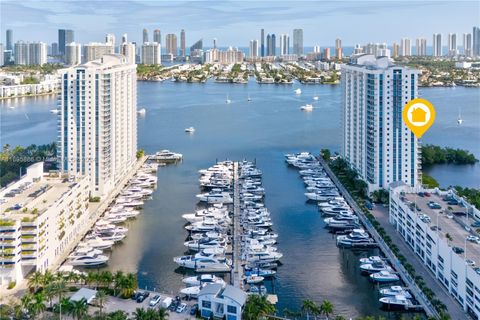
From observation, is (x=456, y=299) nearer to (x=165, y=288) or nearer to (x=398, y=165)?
(x=165, y=288)

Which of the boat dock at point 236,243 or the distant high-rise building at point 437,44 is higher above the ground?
the distant high-rise building at point 437,44

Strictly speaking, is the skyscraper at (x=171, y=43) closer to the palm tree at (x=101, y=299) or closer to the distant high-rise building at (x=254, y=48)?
the distant high-rise building at (x=254, y=48)

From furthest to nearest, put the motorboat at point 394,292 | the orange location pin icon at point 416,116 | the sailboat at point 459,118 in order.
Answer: the sailboat at point 459,118, the orange location pin icon at point 416,116, the motorboat at point 394,292

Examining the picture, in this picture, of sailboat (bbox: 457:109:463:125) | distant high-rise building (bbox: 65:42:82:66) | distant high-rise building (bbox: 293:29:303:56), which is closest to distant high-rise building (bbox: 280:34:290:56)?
distant high-rise building (bbox: 293:29:303:56)

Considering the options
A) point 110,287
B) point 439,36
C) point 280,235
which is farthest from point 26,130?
point 439,36

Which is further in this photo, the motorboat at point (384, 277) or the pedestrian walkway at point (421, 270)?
the motorboat at point (384, 277)

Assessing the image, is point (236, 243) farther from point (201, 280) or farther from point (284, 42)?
point (284, 42)

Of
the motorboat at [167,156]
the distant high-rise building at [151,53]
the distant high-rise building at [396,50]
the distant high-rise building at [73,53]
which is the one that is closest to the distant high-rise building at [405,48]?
the distant high-rise building at [396,50]

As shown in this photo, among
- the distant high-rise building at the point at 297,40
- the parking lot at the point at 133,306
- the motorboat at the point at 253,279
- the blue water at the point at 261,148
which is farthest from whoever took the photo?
the distant high-rise building at the point at 297,40
